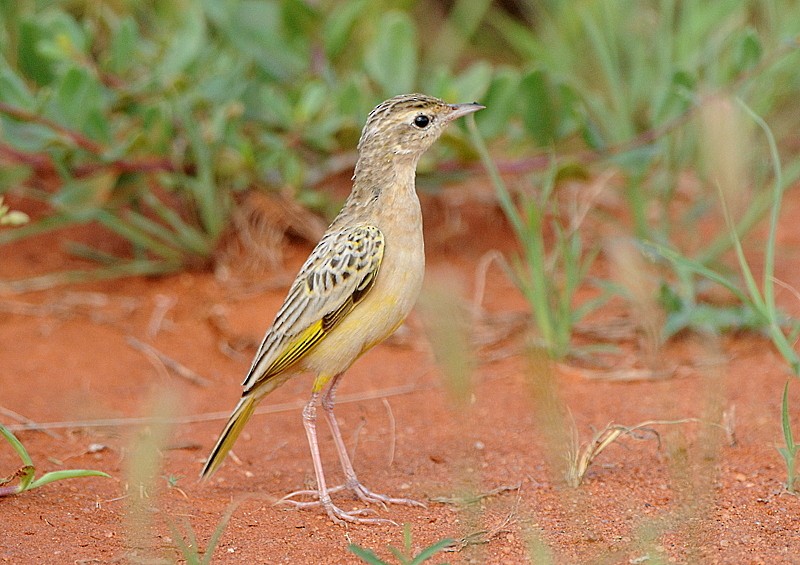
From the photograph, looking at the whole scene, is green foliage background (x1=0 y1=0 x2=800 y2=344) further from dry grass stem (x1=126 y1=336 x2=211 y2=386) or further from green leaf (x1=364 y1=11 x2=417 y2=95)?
dry grass stem (x1=126 y1=336 x2=211 y2=386)

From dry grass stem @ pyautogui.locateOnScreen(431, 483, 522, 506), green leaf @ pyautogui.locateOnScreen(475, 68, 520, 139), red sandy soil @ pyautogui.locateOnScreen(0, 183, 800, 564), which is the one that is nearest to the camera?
red sandy soil @ pyautogui.locateOnScreen(0, 183, 800, 564)

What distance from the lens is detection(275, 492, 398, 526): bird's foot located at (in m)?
4.12

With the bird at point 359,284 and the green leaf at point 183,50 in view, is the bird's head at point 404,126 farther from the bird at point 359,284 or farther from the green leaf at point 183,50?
the green leaf at point 183,50

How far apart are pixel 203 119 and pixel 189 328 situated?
4.73 feet

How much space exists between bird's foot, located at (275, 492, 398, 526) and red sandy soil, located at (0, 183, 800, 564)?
2.3 inches

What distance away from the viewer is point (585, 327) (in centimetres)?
666

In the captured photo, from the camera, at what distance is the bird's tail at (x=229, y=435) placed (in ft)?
14.9

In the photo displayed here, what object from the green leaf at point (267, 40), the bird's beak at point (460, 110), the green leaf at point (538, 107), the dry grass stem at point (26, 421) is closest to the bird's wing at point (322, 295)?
the bird's beak at point (460, 110)

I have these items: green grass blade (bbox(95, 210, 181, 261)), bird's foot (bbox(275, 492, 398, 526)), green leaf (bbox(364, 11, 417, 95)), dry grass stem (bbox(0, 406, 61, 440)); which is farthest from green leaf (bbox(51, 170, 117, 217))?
bird's foot (bbox(275, 492, 398, 526))

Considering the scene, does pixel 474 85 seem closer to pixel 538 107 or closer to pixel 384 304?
pixel 538 107

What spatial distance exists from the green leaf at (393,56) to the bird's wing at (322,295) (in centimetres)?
264

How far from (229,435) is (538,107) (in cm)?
323

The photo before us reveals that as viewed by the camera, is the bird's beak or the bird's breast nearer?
the bird's breast

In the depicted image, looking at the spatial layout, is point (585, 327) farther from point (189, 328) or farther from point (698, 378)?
point (189, 328)
